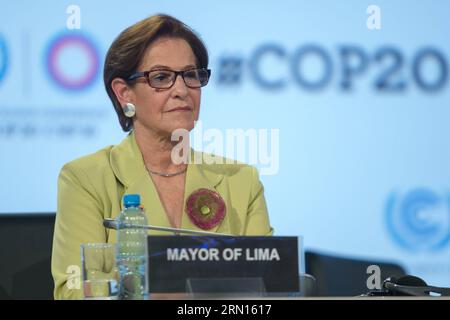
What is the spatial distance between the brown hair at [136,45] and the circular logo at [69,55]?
7 cm

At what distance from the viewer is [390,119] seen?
4.36m

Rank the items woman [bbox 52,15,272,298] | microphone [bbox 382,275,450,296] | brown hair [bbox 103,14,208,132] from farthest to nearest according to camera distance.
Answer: brown hair [bbox 103,14,208,132] → woman [bbox 52,15,272,298] → microphone [bbox 382,275,450,296]

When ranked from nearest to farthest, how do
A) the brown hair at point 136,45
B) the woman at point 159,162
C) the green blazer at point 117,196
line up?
the green blazer at point 117,196
the woman at point 159,162
the brown hair at point 136,45

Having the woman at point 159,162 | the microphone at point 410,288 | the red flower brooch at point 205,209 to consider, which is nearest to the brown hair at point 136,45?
the woman at point 159,162

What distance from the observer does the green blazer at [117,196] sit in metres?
3.85

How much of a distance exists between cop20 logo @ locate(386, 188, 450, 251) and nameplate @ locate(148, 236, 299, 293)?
4.53ft

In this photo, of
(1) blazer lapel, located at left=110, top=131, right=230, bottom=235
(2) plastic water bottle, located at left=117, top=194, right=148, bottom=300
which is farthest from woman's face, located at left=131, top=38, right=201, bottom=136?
(2) plastic water bottle, located at left=117, top=194, right=148, bottom=300

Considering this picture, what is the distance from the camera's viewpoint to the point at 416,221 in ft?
14.4

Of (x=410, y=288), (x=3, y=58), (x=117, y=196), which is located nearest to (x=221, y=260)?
(x=410, y=288)

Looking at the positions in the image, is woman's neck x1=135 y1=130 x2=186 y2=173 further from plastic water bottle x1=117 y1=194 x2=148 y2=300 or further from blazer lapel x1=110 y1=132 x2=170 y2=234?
plastic water bottle x1=117 y1=194 x2=148 y2=300

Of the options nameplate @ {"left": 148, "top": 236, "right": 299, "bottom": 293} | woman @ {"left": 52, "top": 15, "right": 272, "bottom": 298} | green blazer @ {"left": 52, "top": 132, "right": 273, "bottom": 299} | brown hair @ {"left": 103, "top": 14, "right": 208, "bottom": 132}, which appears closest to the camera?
nameplate @ {"left": 148, "top": 236, "right": 299, "bottom": 293}

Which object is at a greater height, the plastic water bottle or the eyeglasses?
the eyeglasses

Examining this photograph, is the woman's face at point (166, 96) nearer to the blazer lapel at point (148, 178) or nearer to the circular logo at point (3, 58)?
the blazer lapel at point (148, 178)

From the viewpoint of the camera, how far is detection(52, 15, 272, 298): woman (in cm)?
400
